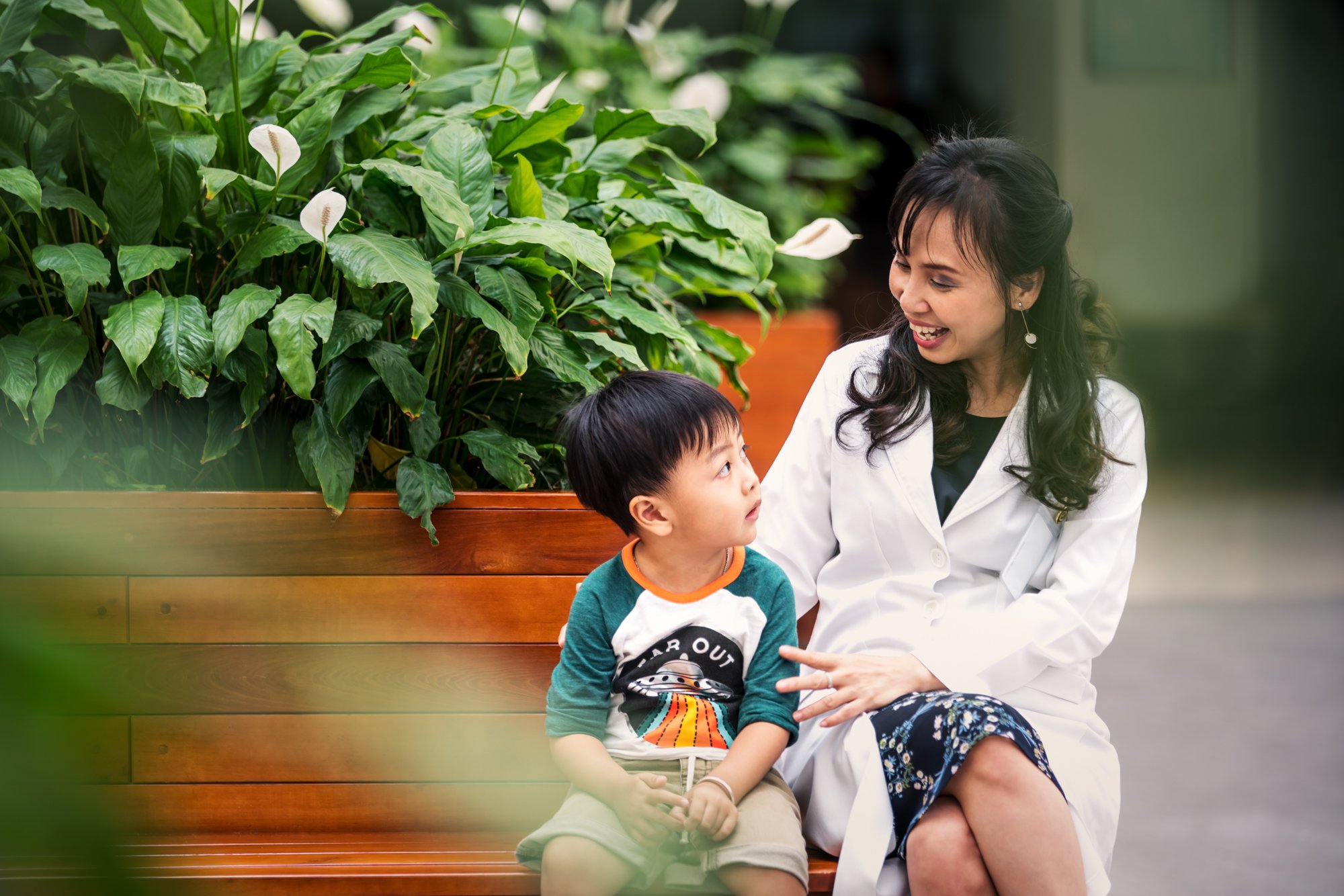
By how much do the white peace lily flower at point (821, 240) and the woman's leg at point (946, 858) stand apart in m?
0.87

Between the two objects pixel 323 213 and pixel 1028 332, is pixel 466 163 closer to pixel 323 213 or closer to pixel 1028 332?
pixel 323 213

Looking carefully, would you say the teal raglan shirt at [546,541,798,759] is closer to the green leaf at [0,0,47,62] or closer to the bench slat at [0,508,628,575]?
the bench slat at [0,508,628,575]

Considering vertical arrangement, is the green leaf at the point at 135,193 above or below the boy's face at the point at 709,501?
above

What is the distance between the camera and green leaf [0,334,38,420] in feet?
5.12

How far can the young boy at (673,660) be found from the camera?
4.30 feet

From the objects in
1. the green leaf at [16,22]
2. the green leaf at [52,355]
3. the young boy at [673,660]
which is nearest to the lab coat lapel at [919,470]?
the young boy at [673,660]

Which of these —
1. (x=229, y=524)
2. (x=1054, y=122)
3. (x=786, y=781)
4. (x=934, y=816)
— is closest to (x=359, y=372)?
(x=229, y=524)

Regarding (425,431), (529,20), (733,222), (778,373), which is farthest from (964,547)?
(778,373)

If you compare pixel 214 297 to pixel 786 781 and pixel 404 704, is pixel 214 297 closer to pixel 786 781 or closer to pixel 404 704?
pixel 404 704

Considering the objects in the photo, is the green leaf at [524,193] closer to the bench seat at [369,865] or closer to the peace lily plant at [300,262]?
the peace lily plant at [300,262]

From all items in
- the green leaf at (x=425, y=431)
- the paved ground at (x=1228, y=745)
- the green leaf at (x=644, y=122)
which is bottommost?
the paved ground at (x=1228, y=745)

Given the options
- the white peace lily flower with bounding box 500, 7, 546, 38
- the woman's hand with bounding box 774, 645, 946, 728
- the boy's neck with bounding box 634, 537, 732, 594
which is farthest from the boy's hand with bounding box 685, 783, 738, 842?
the white peace lily flower with bounding box 500, 7, 546, 38

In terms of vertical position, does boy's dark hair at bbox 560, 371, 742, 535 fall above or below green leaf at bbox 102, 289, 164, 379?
below

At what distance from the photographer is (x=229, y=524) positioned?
63.3 inches
